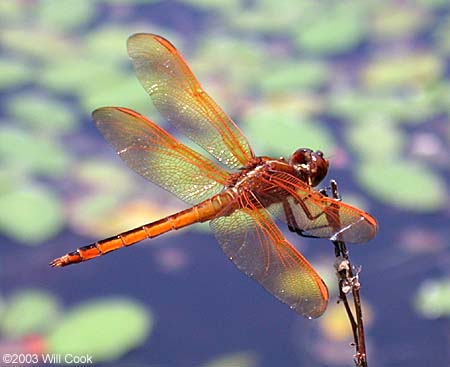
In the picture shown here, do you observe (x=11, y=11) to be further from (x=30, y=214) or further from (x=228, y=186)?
(x=228, y=186)

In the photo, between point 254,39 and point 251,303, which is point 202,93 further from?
point 254,39

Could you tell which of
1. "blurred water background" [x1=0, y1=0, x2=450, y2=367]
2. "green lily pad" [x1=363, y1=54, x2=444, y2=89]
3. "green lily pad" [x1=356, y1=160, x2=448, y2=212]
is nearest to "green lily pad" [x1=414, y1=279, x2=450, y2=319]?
"blurred water background" [x1=0, y1=0, x2=450, y2=367]

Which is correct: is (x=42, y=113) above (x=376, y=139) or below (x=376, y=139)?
above

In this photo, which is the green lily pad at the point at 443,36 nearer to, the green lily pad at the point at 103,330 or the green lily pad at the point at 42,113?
the green lily pad at the point at 42,113

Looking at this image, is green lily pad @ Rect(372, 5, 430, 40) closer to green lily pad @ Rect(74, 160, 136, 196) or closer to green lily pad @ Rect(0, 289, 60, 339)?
green lily pad @ Rect(74, 160, 136, 196)

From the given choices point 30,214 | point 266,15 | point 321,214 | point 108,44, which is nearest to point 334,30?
point 266,15

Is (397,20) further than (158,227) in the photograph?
Yes

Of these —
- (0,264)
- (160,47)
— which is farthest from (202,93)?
(0,264)

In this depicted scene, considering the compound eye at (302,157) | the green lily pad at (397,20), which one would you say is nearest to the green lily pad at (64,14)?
the green lily pad at (397,20)
